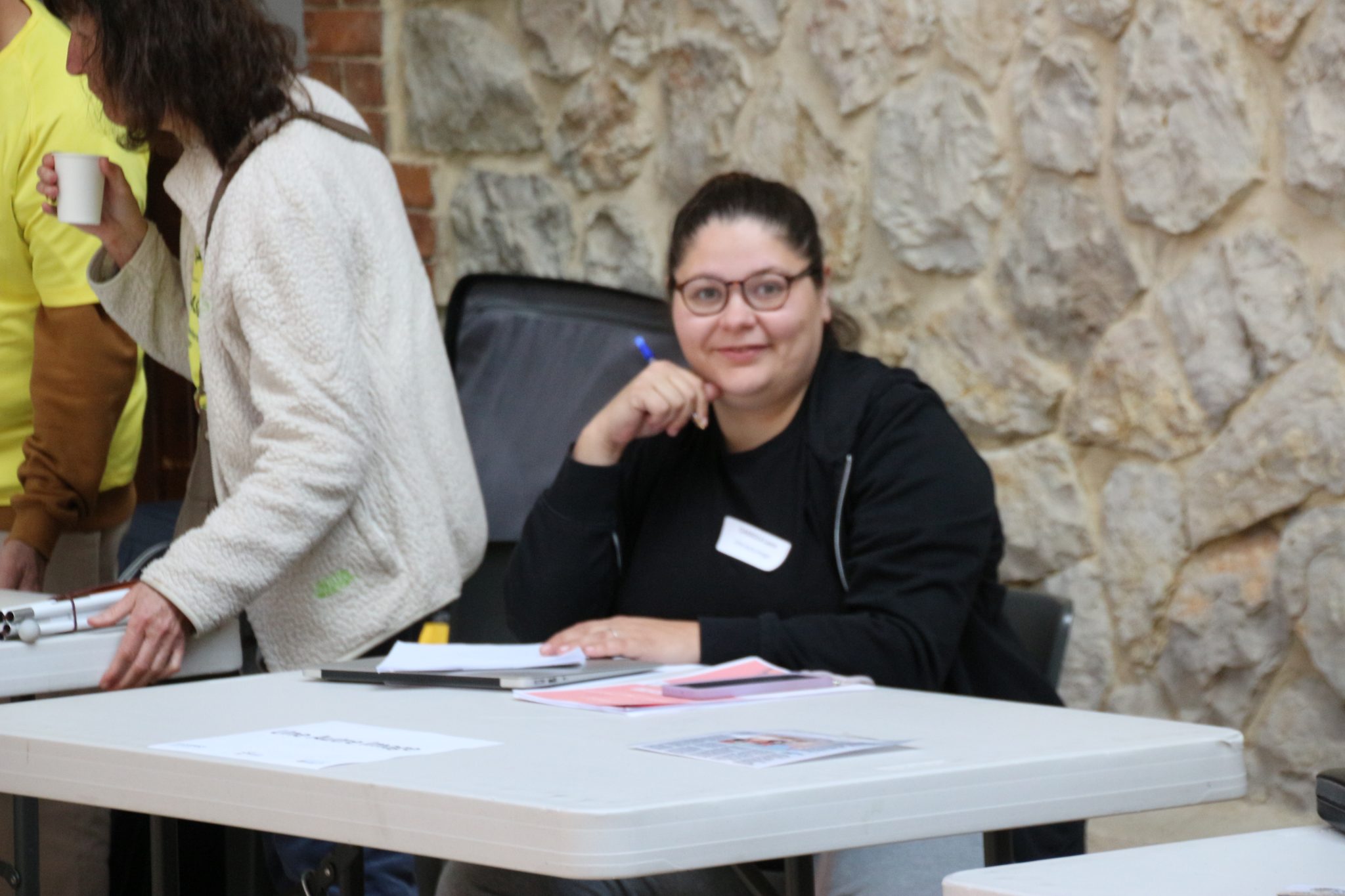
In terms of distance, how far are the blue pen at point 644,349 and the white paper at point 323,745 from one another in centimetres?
104

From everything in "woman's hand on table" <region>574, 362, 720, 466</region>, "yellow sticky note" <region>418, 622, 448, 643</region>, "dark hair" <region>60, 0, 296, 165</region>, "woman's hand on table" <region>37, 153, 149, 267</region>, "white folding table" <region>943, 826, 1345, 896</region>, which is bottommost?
"yellow sticky note" <region>418, 622, 448, 643</region>

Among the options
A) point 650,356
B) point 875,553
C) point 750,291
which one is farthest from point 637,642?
point 650,356

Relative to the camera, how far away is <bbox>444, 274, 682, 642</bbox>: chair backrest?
8.18 ft

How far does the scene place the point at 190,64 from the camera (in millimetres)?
1783

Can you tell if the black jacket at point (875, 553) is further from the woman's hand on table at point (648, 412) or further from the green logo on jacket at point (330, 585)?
the green logo on jacket at point (330, 585)

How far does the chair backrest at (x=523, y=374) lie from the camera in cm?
249

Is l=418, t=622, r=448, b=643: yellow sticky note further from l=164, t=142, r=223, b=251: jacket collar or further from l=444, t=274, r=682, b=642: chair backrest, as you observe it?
l=164, t=142, r=223, b=251: jacket collar

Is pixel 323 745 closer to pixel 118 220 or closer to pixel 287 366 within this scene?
pixel 287 366

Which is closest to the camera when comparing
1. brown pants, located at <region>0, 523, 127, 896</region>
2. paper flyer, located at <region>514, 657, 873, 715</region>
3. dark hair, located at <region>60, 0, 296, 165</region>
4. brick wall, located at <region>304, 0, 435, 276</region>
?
paper flyer, located at <region>514, 657, 873, 715</region>

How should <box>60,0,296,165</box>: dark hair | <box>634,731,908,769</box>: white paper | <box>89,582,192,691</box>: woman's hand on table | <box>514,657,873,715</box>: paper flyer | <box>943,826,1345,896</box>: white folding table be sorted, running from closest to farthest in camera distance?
<box>943,826,1345,896</box>: white folding table
<box>634,731,908,769</box>: white paper
<box>514,657,873,715</box>: paper flyer
<box>89,582,192,691</box>: woman's hand on table
<box>60,0,296,165</box>: dark hair

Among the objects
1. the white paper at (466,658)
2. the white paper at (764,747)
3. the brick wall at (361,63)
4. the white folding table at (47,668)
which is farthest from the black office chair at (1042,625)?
the brick wall at (361,63)

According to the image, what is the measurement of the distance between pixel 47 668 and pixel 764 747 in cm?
83

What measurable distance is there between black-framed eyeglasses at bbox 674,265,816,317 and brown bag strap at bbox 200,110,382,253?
473 mm

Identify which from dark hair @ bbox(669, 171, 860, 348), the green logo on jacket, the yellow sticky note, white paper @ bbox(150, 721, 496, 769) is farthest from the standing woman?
white paper @ bbox(150, 721, 496, 769)
